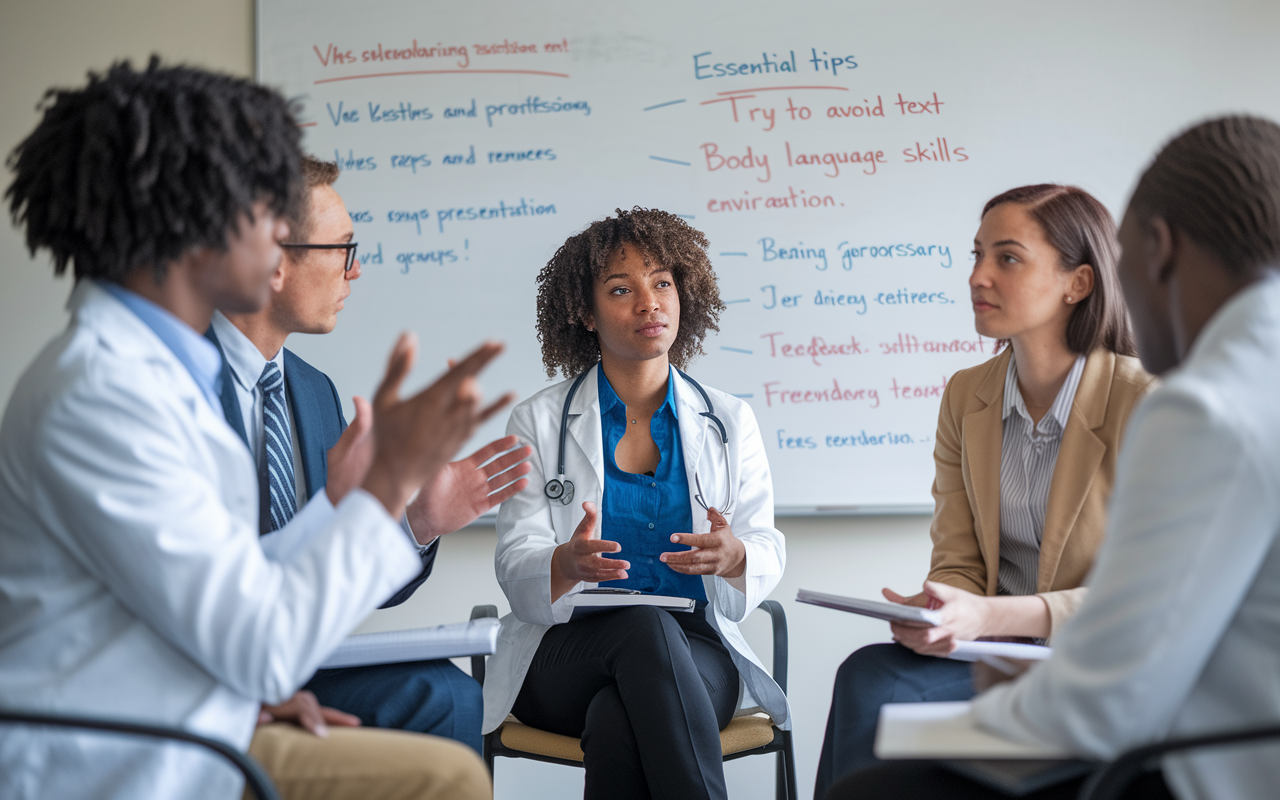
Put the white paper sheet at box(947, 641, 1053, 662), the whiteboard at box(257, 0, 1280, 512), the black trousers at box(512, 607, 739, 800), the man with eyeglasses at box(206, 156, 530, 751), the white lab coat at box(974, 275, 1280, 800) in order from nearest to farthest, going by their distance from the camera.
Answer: the white lab coat at box(974, 275, 1280, 800), the white paper sheet at box(947, 641, 1053, 662), the man with eyeglasses at box(206, 156, 530, 751), the black trousers at box(512, 607, 739, 800), the whiteboard at box(257, 0, 1280, 512)

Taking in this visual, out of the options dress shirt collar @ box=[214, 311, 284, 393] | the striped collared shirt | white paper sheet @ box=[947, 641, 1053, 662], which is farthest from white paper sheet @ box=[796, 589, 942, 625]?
dress shirt collar @ box=[214, 311, 284, 393]

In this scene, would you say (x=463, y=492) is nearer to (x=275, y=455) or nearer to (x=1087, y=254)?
(x=275, y=455)

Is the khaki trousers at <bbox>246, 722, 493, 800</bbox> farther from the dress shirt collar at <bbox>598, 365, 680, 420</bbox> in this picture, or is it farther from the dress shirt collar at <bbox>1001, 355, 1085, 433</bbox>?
the dress shirt collar at <bbox>1001, 355, 1085, 433</bbox>

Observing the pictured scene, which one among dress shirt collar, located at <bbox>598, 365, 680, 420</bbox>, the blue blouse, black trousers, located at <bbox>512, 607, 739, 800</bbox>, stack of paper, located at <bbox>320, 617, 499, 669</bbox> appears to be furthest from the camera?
dress shirt collar, located at <bbox>598, 365, 680, 420</bbox>

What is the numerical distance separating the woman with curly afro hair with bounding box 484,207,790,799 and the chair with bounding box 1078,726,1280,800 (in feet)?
3.18

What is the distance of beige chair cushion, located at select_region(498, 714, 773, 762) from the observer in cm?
197

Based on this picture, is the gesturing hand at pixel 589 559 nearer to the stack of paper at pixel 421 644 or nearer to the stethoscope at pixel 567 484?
the stethoscope at pixel 567 484

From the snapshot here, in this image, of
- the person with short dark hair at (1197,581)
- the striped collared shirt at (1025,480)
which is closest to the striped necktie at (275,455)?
the person with short dark hair at (1197,581)

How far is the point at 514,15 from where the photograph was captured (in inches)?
114

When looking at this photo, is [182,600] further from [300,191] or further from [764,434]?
[764,434]

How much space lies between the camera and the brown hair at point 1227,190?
41.9 inches

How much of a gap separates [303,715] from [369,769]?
0.15 meters

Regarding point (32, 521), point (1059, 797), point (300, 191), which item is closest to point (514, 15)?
point (300, 191)

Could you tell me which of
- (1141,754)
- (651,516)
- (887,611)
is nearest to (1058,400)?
(887,611)
